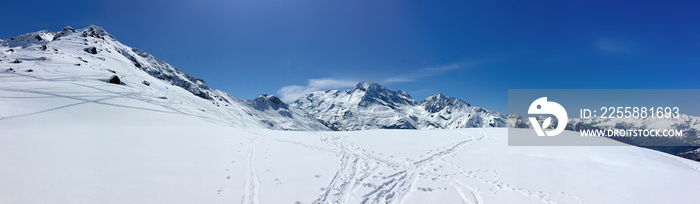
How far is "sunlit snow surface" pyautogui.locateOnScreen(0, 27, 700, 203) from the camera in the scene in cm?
1048

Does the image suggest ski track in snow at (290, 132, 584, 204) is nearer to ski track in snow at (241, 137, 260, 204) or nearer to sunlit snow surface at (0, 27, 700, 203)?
sunlit snow surface at (0, 27, 700, 203)

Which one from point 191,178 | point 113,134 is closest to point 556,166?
point 191,178

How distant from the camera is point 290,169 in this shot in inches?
597

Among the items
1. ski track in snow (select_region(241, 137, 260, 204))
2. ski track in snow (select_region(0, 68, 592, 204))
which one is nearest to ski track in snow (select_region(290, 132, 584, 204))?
ski track in snow (select_region(0, 68, 592, 204))

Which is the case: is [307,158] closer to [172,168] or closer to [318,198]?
[318,198]

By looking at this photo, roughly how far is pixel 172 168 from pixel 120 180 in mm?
2399

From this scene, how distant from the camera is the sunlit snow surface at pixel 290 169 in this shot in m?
10.5

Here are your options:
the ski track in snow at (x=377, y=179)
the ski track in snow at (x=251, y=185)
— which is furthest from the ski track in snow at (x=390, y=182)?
the ski track in snow at (x=251, y=185)

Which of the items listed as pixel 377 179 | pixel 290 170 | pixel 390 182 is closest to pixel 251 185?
pixel 290 170

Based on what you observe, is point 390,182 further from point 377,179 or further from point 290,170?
point 290,170

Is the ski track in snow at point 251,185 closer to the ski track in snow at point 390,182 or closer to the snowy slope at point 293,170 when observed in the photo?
the snowy slope at point 293,170

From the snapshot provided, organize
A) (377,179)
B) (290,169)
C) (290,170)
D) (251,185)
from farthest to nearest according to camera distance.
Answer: (290,169) < (290,170) < (377,179) < (251,185)

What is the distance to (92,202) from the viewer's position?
8820mm

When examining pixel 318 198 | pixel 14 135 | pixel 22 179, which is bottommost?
pixel 318 198
